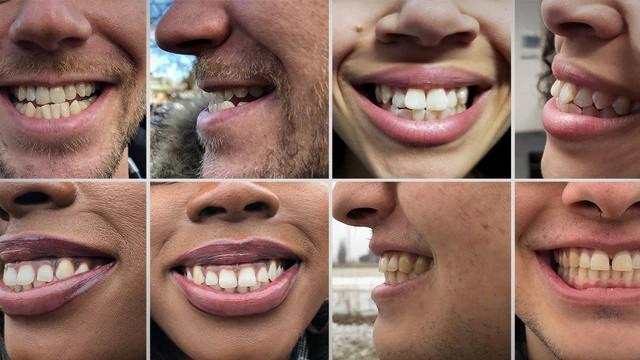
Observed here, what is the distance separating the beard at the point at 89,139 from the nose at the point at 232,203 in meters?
0.30

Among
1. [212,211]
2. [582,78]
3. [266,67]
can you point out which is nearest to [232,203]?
[212,211]

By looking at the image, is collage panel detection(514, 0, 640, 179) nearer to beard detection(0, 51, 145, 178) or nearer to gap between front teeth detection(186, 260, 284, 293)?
gap between front teeth detection(186, 260, 284, 293)

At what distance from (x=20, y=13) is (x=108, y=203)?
653mm

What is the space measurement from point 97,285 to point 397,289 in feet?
3.19

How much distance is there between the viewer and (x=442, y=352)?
2357mm

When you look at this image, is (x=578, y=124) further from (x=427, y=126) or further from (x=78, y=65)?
(x=78, y=65)

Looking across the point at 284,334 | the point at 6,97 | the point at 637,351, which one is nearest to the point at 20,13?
the point at 6,97

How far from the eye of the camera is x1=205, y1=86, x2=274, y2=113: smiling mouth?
2316 mm

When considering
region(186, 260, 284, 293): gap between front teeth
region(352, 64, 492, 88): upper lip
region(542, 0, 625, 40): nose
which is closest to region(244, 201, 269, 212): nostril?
region(186, 260, 284, 293): gap between front teeth

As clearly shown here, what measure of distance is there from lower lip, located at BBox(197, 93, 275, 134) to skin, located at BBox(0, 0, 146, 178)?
0.21m

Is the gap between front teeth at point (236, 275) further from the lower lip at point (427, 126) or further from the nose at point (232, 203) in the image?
the lower lip at point (427, 126)

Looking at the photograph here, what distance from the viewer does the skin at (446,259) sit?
2.30 meters

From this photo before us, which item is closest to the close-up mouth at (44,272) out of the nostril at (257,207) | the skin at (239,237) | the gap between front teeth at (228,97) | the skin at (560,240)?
the skin at (239,237)

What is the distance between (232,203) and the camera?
2.32 metres
